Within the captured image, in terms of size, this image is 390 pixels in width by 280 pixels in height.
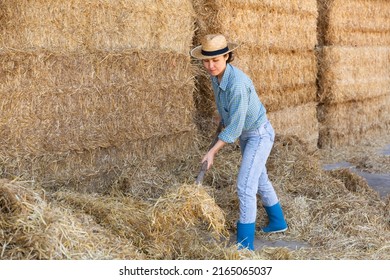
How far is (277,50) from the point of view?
909 cm

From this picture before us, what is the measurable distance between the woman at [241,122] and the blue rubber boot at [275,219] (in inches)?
15.9

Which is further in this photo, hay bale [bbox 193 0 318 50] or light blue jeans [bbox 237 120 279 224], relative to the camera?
hay bale [bbox 193 0 318 50]

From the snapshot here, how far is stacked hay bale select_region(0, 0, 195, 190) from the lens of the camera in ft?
18.3

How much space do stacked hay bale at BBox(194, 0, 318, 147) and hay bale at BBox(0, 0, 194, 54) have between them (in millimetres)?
685

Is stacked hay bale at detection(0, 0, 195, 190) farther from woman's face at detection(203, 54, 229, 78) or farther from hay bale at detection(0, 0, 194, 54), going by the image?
woman's face at detection(203, 54, 229, 78)

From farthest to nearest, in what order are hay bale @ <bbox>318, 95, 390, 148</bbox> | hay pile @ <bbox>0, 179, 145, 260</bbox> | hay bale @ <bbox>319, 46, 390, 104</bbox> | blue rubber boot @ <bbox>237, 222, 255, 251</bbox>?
hay bale @ <bbox>318, 95, 390, 148</bbox>, hay bale @ <bbox>319, 46, 390, 104</bbox>, blue rubber boot @ <bbox>237, 222, 255, 251</bbox>, hay pile @ <bbox>0, 179, 145, 260</bbox>

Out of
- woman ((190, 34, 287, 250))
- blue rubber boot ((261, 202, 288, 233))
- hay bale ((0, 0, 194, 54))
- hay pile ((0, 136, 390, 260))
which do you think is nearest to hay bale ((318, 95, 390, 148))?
hay pile ((0, 136, 390, 260))

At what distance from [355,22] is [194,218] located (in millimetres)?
7550

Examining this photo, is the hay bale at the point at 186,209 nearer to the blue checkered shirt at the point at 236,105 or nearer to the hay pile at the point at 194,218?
the hay pile at the point at 194,218

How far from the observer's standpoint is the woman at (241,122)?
5.03 metres

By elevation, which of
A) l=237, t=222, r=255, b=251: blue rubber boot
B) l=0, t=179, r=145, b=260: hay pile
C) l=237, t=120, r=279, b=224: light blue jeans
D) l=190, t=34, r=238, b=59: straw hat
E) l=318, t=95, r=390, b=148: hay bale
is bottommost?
l=318, t=95, r=390, b=148: hay bale

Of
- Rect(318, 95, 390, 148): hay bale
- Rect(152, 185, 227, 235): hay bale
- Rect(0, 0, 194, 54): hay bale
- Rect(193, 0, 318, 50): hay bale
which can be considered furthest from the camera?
Rect(318, 95, 390, 148): hay bale

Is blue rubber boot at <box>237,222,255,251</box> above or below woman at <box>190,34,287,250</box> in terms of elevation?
below

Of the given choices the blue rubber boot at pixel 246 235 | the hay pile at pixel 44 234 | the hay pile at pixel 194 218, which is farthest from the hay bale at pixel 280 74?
the hay pile at pixel 44 234
